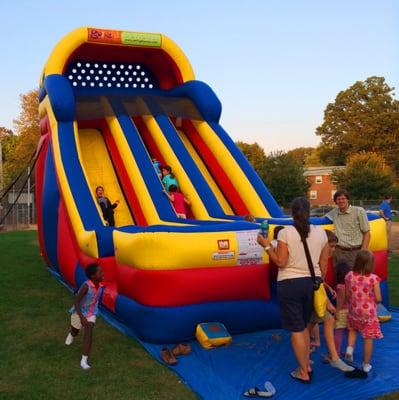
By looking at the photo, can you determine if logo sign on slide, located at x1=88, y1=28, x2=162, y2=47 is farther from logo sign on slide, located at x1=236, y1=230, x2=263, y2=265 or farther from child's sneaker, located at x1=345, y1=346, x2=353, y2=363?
child's sneaker, located at x1=345, y1=346, x2=353, y2=363

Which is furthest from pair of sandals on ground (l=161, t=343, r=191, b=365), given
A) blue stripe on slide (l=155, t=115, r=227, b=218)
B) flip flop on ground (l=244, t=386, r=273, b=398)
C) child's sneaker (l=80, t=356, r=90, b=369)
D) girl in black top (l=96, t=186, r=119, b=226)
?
girl in black top (l=96, t=186, r=119, b=226)

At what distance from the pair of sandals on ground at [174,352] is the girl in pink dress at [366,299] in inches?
60.5

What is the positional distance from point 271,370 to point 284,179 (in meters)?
25.2

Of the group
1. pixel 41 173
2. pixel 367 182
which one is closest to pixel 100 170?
pixel 41 173

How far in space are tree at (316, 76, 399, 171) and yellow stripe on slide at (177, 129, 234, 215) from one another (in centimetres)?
3755

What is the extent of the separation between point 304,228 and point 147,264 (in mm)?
1684

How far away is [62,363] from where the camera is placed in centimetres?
411

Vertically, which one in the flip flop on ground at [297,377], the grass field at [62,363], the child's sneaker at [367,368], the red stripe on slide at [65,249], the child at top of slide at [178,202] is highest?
the child at top of slide at [178,202]

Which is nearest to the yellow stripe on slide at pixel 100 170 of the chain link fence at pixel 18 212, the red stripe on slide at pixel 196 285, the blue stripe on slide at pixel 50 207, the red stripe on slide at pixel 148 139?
the blue stripe on slide at pixel 50 207

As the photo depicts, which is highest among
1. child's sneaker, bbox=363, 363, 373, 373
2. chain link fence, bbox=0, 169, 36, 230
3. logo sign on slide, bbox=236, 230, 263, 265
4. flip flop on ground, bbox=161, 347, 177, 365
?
logo sign on slide, bbox=236, 230, 263, 265

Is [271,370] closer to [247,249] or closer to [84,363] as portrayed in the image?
[247,249]

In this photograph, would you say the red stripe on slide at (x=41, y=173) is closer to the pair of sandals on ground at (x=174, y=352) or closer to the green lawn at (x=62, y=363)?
the green lawn at (x=62, y=363)

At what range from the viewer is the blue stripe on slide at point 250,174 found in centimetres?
686

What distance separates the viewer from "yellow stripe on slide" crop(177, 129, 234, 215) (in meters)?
7.62
